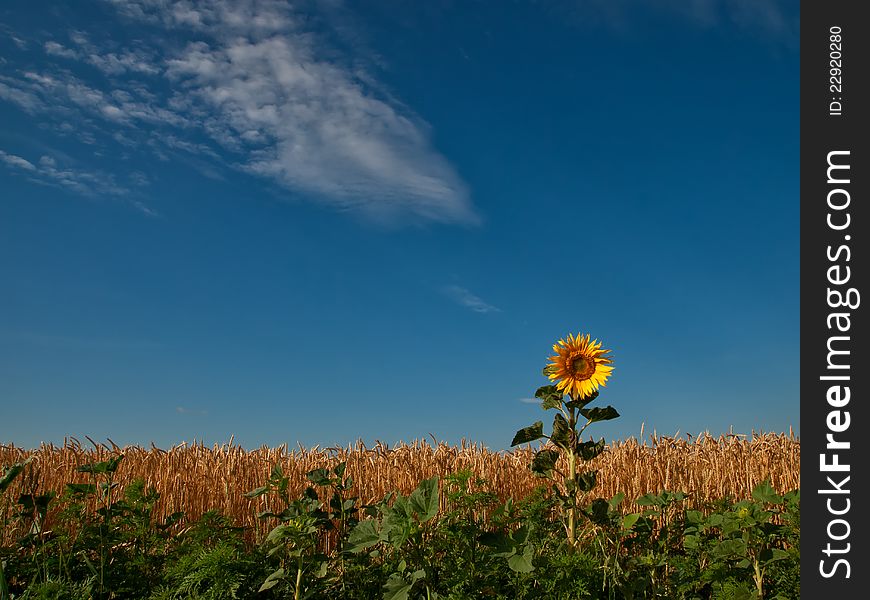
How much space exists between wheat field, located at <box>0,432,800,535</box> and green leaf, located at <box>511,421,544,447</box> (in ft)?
7.08

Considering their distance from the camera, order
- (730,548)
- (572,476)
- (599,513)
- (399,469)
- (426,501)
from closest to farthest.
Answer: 1. (426,501)
2. (730,548)
3. (599,513)
4. (572,476)
5. (399,469)

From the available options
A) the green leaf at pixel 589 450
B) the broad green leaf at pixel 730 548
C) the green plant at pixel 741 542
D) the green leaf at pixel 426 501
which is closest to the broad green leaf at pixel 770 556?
the green plant at pixel 741 542

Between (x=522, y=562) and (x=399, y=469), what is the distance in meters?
4.44

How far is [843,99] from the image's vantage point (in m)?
4.66

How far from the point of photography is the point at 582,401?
4992 millimetres

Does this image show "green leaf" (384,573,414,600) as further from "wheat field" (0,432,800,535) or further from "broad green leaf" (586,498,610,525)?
"wheat field" (0,432,800,535)

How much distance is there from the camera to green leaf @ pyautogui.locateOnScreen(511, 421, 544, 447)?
499 centimetres

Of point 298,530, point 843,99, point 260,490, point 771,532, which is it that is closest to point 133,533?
point 260,490

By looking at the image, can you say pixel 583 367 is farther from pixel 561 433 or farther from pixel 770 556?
pixel 770 556

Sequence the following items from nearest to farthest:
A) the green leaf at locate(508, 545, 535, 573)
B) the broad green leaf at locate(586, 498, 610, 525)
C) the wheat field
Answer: the green leaf at locate(508, 545, 535, 573), the broad green leaf at locate(586, 498, 610, 525), the wheat field

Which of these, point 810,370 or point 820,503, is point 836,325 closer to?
point 810,370

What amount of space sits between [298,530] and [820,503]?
3.08 m

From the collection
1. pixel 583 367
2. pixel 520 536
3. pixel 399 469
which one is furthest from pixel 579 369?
pixel 399 469

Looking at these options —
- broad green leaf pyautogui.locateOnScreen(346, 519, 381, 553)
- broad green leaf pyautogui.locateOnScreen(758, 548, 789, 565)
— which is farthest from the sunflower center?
broad green leaf pyautogui.locateOnScreen(346, 519, 381, 553)
